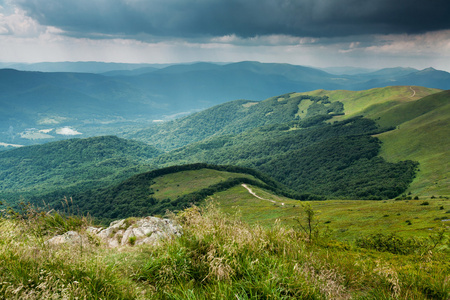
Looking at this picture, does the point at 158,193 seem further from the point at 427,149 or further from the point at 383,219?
the point at 427,149

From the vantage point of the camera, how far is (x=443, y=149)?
474ft

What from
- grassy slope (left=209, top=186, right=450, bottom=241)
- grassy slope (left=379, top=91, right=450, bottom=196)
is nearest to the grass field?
grassy slope (left=209, top=186, right=450, bottom=241)

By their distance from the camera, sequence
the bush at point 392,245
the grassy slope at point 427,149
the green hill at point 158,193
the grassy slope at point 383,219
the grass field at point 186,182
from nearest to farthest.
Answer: the bush at point 392,245, the grassy slope at point 383,219, the grassy slope at point 427,149, the green hill at point 158,193, the grass field at point 186,182

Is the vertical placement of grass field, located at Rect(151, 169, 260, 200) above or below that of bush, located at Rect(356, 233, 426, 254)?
below

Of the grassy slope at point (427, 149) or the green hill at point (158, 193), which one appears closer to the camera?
the grassy slope at point (427, 149)

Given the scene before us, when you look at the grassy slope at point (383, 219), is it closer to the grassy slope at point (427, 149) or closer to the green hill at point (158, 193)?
the grassy slope at point (427, 149)

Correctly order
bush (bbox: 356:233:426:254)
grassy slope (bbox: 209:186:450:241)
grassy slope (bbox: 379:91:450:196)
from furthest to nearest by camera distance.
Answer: grassy slope (bbox: 379:91:450:196) < grassy slope (bbox: 209:186:450:241) < bush (bbox: 356:233:426:254)

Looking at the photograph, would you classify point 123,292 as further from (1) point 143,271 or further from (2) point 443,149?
(2) point 443,149

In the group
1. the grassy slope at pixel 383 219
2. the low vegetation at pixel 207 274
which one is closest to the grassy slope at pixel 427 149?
the grassy slope at pixel 383 219

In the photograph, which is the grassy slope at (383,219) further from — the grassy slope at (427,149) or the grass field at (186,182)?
the grass field at (186,182)

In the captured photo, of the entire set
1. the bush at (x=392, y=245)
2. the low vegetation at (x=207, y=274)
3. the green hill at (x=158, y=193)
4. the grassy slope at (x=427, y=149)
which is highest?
the low vegetation at (x=207, y=274)

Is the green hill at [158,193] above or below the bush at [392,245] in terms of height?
below

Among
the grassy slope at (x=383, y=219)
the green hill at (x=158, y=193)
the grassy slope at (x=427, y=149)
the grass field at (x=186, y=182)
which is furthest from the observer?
the grass field at (x=186, y=182)

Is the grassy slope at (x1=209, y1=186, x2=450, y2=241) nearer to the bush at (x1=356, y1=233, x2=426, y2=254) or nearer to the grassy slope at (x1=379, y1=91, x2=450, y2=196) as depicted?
the bush at (x1=356, y1=233, x2=426, y2=254)
